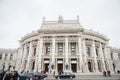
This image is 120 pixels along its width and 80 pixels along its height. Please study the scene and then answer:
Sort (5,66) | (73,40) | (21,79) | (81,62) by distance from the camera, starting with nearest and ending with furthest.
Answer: (21,79), (81,62), (73,40), (5,66)

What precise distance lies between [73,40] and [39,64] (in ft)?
36.6

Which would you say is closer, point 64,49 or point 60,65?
point 60,65

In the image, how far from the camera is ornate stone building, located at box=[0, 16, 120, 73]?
3422 cm

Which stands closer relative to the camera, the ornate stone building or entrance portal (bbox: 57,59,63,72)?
the ornate stone building

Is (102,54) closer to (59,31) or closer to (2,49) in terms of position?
(59,31)

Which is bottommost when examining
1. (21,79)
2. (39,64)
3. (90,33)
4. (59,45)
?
(21,79)

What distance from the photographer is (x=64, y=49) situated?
35781 millimetres

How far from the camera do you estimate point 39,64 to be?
33.8 meters

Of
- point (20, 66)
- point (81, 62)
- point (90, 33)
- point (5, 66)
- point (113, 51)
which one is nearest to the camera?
point (81, 62)

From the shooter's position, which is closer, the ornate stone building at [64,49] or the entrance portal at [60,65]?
the ornate stone building at [64,49]

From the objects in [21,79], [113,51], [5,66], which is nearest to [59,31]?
[21,79]

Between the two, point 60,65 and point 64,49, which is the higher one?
point 64,49

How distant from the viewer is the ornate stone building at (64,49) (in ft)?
112

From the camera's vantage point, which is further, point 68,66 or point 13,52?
point 13,52
